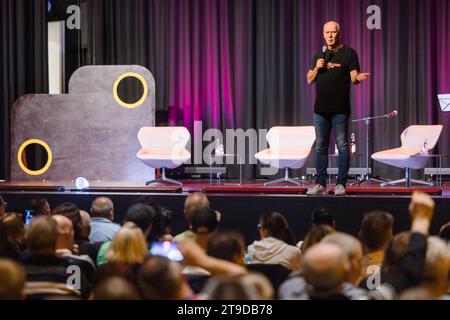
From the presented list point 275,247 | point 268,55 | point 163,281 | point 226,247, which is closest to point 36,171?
point 268,55

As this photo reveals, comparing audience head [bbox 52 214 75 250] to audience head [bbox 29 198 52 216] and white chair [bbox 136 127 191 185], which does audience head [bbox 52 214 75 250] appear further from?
white chair [bbox 136 127 191 185]

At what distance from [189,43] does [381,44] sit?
8.89ft

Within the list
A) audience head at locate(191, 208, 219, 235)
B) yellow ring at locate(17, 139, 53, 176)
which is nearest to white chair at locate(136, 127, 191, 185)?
yellow ring at locate(17, 139, 53, 176)

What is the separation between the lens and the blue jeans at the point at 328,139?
19.2 feet

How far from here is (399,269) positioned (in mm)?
2639

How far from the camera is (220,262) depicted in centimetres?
265

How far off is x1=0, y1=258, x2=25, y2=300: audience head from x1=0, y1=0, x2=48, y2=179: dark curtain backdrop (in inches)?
304

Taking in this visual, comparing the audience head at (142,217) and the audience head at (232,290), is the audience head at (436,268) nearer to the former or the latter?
the audience head at (232,290)

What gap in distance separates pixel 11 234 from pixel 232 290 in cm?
215

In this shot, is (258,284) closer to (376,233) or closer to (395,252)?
(395,252)

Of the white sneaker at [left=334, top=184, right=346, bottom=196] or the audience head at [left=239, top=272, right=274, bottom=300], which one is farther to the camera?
the white sneaker at [left=334, top=184, right=346, bottom=196]

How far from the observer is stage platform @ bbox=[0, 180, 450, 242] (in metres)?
5.61

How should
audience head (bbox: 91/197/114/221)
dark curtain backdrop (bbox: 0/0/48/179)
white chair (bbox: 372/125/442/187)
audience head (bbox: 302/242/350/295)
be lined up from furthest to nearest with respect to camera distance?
1. dark curtain backdrop (bbox: 0/0/48/179)
2. white chair (bbox: 372/125/442/187)
3. audience head (bbox: 91/197/114/221)
4. audience head (bbox: 302/242/350/295)
